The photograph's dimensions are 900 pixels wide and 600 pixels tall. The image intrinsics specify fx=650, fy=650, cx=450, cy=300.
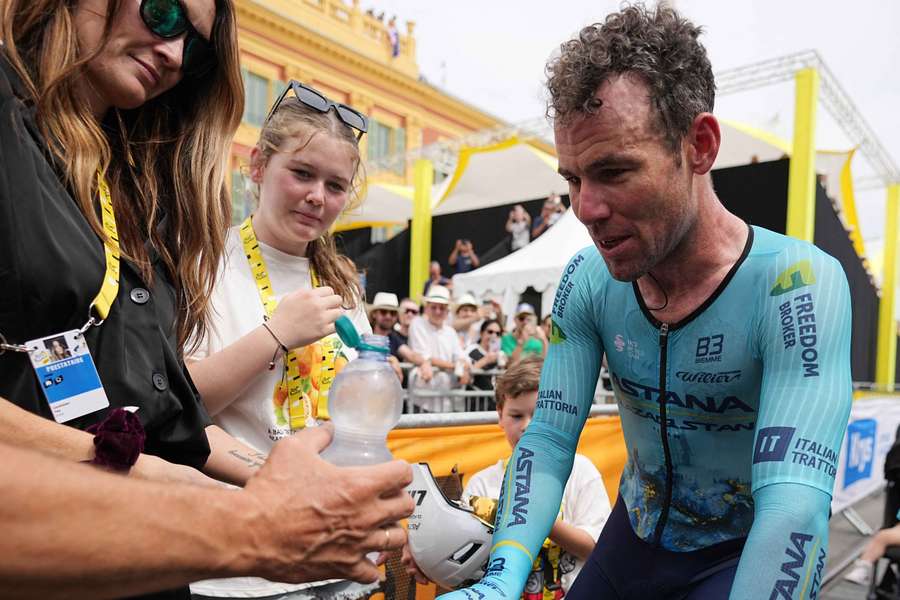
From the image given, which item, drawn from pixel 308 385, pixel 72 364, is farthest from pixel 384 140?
pixel 72 364

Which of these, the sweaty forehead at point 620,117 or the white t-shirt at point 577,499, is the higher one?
the sweaty forehead at point 620,117

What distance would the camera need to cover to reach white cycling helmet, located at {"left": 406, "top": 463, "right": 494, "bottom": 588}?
1.62 metres

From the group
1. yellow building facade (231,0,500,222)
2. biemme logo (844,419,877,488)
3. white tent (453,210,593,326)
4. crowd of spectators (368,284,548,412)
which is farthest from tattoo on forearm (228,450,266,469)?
yellow building facade (231,0,500,222)

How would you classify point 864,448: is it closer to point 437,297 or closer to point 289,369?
point 437,297

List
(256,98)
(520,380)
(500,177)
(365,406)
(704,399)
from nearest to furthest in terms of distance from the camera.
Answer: (365,406), (704,399), (520,380), (500,177), (256,98)

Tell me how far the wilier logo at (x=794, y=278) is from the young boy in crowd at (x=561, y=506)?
4.25 feet

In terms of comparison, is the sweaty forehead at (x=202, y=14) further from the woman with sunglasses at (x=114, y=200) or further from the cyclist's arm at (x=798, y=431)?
the cyclist's arm at (x=798, y=431)

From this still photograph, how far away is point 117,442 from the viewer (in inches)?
44.4

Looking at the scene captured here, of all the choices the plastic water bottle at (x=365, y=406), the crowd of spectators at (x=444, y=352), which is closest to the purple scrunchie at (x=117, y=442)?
the plastic water bottle at (x=365, y=406)

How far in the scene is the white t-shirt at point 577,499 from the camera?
9.17 feet

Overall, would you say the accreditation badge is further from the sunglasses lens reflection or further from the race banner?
the race banner

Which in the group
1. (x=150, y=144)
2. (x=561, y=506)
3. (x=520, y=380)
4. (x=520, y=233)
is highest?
(x=520, y=233)

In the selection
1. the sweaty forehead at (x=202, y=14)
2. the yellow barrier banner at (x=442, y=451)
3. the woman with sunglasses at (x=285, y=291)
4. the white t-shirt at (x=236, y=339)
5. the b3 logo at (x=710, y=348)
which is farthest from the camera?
the yellow barrier banner at (x=442, y=451)

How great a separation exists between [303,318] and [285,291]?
340 mm
